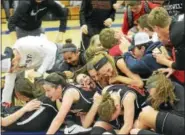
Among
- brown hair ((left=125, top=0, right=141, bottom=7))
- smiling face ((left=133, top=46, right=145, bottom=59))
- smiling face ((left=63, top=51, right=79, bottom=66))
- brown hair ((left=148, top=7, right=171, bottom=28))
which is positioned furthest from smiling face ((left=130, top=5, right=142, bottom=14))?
brown hair ((left=148, top=7, right=171, bottom=28))

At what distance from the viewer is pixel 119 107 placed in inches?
122

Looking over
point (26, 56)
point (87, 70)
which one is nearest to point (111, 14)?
point (26, 56)

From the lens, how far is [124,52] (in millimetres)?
3549

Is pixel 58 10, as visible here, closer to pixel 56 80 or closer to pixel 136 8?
pixel 136 8

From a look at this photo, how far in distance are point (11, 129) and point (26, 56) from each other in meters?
0.94

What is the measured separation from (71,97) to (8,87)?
102 centimetres

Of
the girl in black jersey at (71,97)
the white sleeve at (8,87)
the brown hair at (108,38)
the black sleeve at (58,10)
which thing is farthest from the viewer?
the black sleeve at (58,10)

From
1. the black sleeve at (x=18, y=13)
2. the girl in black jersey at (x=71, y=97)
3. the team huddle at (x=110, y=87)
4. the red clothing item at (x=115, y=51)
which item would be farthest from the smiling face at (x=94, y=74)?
the black sleeve at (x=18, y=13)

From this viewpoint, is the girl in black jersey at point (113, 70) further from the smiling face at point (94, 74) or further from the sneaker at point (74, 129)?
the sneaker at point (74, 129)

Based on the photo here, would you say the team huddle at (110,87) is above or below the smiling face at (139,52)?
below

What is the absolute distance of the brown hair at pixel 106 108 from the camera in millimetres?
3047

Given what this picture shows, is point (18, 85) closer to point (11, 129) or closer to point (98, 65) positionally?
point (11, 129)

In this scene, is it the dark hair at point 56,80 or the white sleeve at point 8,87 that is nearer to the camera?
the dark hair at point 56,80

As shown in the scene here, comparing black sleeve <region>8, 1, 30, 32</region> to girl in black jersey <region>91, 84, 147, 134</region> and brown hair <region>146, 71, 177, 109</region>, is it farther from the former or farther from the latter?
brown hair <region>146, 71, 177, 109</region>
